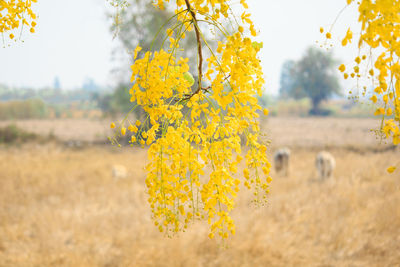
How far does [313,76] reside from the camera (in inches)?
1064

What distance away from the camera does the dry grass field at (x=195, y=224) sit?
4.26 meters

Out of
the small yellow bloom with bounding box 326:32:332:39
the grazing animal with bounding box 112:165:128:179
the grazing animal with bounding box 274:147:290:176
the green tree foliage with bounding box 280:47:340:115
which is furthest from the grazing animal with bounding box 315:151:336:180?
the green tree foliage with bounding box 280:47:340:115

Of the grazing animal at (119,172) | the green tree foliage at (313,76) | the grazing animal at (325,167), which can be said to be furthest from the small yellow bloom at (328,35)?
the green tree foliage at (313,76)

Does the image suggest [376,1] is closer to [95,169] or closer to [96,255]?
[96,255]

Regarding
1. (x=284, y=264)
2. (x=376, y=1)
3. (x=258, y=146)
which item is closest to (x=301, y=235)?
(x=284, y=264)

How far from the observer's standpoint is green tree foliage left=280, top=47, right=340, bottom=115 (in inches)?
1060

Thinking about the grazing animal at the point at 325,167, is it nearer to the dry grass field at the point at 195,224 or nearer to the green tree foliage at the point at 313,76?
the dry grass field at the point at 195,224

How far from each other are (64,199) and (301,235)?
188 inches

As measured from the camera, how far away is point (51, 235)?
491cm

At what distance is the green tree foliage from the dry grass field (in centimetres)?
1901

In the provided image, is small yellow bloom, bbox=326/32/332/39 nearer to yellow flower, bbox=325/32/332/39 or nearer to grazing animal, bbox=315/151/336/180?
yellow flower, bbox=325/32/332/39

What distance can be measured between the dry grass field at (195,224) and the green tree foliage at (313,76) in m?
19.0

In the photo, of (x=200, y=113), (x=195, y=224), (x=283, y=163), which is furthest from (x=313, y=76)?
(x=200, y=113)

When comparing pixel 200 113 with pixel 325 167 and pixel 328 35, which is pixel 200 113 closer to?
pixel 328 35
